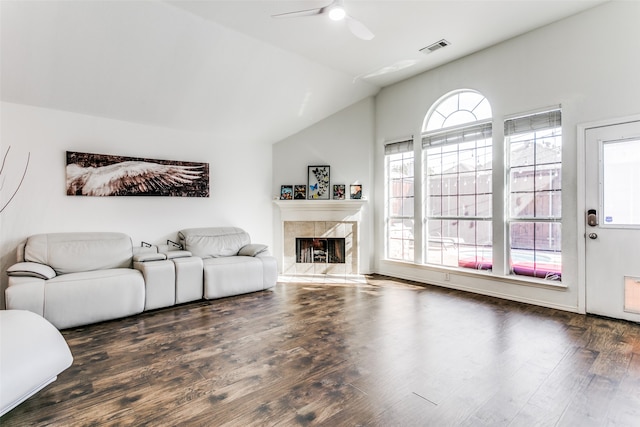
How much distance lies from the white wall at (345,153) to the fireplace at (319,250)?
37cm

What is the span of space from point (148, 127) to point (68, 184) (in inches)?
50.1

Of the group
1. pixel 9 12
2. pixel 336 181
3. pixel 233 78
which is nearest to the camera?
pixel 9 12

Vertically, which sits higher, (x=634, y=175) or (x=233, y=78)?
(x=233, y=78)

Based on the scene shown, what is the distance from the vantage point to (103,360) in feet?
8.02

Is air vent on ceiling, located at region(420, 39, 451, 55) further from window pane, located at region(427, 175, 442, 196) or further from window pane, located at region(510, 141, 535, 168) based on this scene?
window pane, located at region(427, 175, 442, 196)

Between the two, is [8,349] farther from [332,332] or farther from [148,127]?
[148,127]

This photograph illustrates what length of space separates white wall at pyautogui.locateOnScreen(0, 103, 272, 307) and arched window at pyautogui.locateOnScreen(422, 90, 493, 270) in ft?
9.42

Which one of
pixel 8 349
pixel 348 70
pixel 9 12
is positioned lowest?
pixel 8 349

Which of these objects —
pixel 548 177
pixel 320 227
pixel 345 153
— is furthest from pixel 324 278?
pixel 548 177

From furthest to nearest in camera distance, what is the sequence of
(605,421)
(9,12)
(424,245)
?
(424,245) < (9,12) < (605,421)

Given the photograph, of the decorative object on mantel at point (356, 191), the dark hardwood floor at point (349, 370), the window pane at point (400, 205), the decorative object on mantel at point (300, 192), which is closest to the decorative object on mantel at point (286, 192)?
the decorative object on mantel at point (300, 192)

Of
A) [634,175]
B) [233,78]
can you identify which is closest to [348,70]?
[233,78]

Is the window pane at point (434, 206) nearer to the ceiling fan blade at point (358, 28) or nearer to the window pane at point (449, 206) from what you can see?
the window pane at point (449, 206)

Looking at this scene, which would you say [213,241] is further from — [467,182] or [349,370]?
[467,182]
